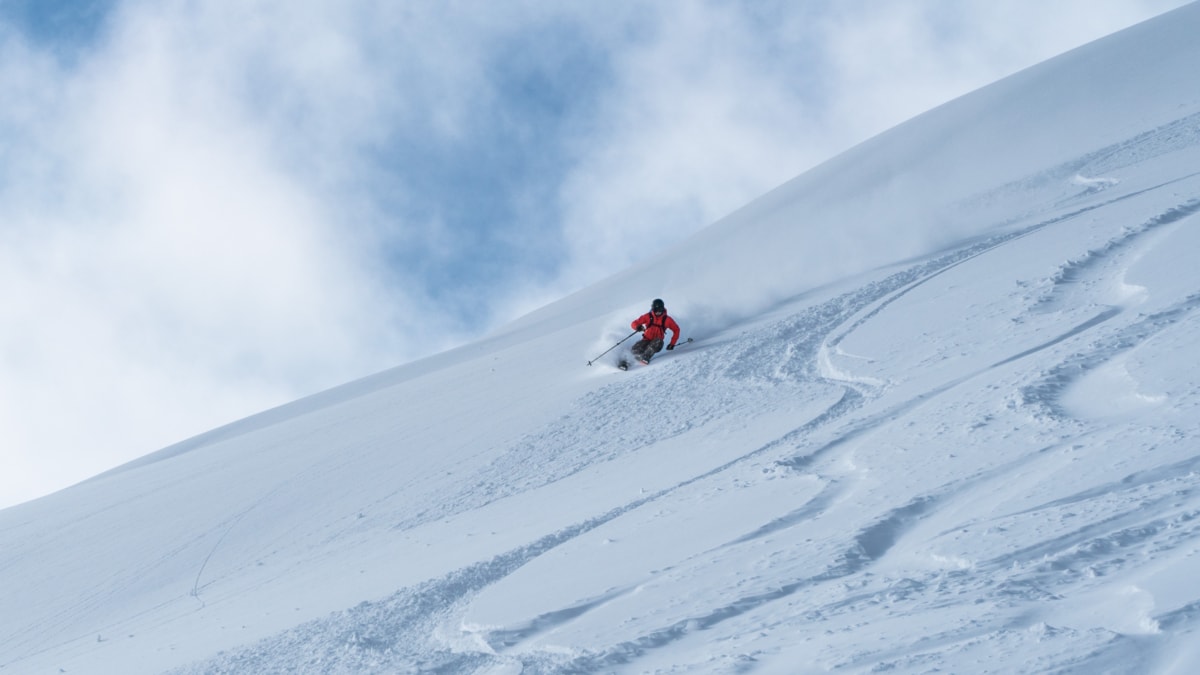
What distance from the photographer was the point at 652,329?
11.9m

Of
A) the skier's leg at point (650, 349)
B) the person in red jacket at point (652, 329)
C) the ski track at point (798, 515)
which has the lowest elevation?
the ski track at point (798, 515)

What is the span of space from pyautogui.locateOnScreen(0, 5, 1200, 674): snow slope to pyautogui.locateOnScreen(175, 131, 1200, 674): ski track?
24 millimetres

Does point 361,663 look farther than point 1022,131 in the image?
No

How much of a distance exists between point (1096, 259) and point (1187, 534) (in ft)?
21.4

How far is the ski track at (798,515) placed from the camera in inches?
181

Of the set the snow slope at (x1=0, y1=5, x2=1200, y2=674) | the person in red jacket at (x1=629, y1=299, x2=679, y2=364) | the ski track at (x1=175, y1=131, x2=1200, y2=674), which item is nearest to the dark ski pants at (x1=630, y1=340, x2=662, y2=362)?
the person in red jacket at (x1=629, y1=299, x2=679, y2=364)

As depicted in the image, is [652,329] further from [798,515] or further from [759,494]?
[798,515]

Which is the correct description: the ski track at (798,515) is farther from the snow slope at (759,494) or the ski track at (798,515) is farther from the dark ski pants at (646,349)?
the dark ski pants at (646,349)

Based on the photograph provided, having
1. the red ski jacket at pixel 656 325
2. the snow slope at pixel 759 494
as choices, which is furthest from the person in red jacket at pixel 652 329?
the snow slope at pixel 759 494

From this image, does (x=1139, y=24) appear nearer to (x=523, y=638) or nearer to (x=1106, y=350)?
(x=1106, y=350)

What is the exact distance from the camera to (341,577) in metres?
7.27

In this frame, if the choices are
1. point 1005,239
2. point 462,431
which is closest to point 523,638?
point 462,431

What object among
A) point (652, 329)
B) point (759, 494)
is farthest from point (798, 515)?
point (652, 329)

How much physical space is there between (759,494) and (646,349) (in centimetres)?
540
